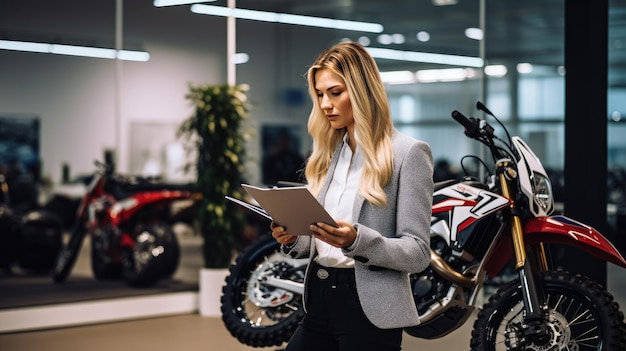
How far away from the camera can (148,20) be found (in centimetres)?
671

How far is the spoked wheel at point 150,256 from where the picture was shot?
673 centimetres

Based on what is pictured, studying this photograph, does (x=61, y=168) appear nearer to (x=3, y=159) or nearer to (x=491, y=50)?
(x=3, y=159)

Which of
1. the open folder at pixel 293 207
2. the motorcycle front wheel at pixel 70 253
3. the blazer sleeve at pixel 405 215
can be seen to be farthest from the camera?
the motorcycle front wheel at pixel 70 253

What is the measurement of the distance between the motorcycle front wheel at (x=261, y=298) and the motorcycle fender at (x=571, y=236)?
107 centimetres

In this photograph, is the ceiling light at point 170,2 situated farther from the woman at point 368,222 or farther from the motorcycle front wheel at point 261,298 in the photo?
the woman at point 368,222

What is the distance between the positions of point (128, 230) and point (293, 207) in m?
4.78

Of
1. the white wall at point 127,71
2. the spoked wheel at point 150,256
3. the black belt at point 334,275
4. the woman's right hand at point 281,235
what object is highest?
the white wall at point 127,71

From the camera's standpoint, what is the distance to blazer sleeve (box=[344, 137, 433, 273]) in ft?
7.55

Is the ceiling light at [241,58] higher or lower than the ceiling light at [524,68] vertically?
higher

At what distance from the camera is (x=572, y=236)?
4020 millimetres

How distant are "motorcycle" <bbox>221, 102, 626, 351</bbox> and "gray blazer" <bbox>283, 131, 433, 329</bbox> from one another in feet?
A: 5.65

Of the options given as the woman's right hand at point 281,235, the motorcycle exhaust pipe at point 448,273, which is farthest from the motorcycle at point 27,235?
the woman's right hand at point 281,235

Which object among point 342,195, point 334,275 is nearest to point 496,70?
point 342,195

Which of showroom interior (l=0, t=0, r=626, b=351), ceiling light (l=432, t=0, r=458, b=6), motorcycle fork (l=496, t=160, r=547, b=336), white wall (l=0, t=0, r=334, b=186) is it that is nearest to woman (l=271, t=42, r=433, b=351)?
motorcycle fork (l=496, t=160, r=547, b=336)
